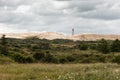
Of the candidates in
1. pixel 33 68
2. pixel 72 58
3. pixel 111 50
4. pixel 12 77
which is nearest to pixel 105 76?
pixel 12 77

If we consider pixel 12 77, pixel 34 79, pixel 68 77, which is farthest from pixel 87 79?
pixel 12 77

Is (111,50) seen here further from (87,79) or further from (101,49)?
(87,79)

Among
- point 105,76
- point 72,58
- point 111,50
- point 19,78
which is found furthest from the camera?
point 111,50

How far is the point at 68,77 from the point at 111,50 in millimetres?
79763

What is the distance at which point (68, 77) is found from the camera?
19.3 meters

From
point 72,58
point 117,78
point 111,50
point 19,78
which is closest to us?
point 117,78

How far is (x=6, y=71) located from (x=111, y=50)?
7526cm

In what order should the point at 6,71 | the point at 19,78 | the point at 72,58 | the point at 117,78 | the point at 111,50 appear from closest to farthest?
1. the point at 117,78
2. the point at 19,78
3. the point at 6,71
4. the point at 72,58
5. the point at 111,50

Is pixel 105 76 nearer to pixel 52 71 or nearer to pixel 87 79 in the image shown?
pixel 87 79

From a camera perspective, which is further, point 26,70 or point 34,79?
point 26,70

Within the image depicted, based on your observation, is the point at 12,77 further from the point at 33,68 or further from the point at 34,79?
the point at 33,68

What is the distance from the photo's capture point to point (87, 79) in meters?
19.0

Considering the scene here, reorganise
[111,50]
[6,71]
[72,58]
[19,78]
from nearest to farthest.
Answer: [19,78], [6,71], [72,58], [111,50]

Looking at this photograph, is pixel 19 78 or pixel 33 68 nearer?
pixel 19 78
